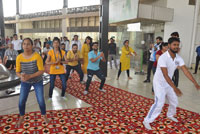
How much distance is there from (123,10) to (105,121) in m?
8.40

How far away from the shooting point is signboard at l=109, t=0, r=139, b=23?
901cm

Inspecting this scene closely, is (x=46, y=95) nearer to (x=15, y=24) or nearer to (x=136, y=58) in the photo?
(x=136, y=58)

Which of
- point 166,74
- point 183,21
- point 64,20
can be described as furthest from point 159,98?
point 64,20

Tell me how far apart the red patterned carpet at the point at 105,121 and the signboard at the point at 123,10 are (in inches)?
252

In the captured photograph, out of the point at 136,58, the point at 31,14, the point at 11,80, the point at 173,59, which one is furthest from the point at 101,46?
the point at 31,14

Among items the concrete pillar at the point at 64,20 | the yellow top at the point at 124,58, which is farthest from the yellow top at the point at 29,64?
the concrete pillar at the point at 64,20

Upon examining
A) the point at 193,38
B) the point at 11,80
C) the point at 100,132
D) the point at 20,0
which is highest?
the point at 20,0

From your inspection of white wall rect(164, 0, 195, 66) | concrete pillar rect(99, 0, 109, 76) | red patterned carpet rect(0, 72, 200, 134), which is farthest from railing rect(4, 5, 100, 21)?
red patterned carpet rect(0, 72, 200, 134)

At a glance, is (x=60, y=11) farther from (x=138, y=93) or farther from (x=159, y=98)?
(x=159, y=98)

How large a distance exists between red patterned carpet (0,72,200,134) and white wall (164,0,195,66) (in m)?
7.27

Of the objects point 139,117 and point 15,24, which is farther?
point 15,24

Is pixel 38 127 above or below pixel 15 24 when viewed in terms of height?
below

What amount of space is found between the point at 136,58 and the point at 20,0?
2265 cm

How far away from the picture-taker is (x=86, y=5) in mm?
16453
